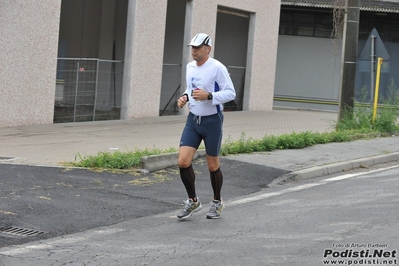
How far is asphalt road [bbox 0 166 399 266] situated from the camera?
6.68 metres

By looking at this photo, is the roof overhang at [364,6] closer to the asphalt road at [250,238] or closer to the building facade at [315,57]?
the building facade at [315,57]

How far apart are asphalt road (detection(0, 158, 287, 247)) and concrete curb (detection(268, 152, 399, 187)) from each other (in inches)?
6.8

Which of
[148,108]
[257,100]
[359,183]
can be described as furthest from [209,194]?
[257,100]

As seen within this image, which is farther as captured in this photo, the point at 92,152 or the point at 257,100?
the point at 257,100

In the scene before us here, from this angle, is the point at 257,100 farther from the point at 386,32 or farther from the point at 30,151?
the point at 30,151

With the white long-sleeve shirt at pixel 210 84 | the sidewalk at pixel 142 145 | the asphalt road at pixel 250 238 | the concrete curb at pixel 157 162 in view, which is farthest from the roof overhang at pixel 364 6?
the white long-sleeve shirt at pixel 210 84

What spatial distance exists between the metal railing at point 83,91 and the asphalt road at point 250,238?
10.2 meters

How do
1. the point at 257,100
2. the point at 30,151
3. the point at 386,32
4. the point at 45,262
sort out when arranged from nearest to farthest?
the point at 45,262 < the point at 30,151 < the point at 257,100 < the point at 386,32

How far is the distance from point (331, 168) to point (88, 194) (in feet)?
16.0

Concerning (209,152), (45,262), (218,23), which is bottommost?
(45,262)

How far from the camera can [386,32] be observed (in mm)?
34438

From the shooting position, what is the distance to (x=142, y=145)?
1499 cm

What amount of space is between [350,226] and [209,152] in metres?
1.65

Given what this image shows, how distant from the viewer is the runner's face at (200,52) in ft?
27.4
